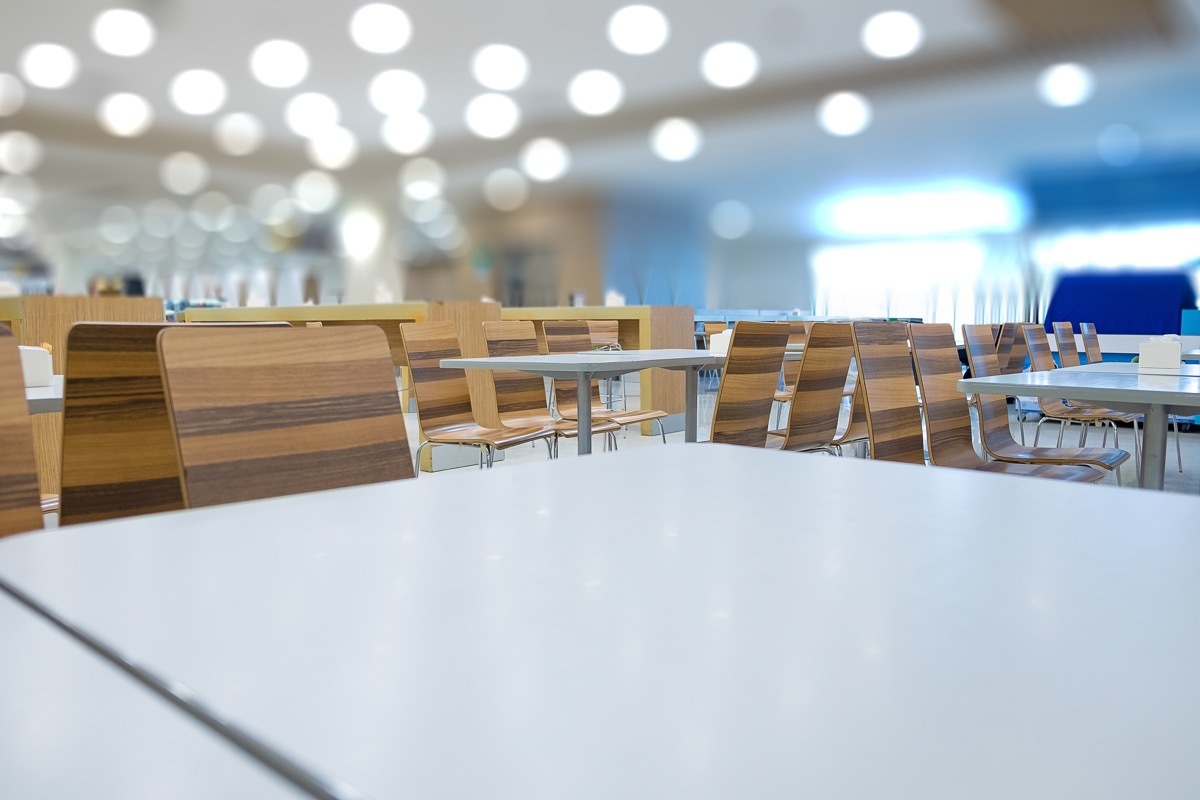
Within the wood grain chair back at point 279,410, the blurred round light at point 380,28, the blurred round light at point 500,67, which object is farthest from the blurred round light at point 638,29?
the wood grain chair back at point 279,410

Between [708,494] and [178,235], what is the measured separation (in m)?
9.71

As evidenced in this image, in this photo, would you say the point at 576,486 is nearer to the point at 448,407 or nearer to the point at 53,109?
the point at 448,407

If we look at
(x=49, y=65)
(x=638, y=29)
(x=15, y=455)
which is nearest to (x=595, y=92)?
(x=638, y=29)

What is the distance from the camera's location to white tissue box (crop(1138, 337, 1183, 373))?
7.39 ft

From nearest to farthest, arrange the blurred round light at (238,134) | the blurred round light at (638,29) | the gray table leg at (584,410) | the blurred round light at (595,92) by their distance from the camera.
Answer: the gray table leg at (584,410) < the blurred round light at (638,29) < the blurred round light at (595,92) < the blurred round light at (238,134)

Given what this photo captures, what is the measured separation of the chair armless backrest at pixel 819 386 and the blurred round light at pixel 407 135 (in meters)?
6.96

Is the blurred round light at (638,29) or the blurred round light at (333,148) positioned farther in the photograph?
the blurred round light at (333,148)

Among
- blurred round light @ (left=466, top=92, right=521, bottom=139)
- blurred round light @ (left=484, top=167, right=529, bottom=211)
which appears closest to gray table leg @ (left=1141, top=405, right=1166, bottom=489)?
blurred round light @ (left=466, top=92, right=521, bottom=139)

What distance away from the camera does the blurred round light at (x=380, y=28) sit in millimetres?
6949

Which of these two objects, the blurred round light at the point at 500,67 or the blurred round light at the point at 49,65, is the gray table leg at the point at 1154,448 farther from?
the blurred round light at the point at 49,65

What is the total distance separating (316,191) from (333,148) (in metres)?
0.48

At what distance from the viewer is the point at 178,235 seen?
353 inches


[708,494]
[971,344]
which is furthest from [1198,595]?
[971,344]

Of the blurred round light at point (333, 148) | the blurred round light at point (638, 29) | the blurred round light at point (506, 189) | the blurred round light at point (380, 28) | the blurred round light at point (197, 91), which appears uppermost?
the blurred round light at point (380, 28)
